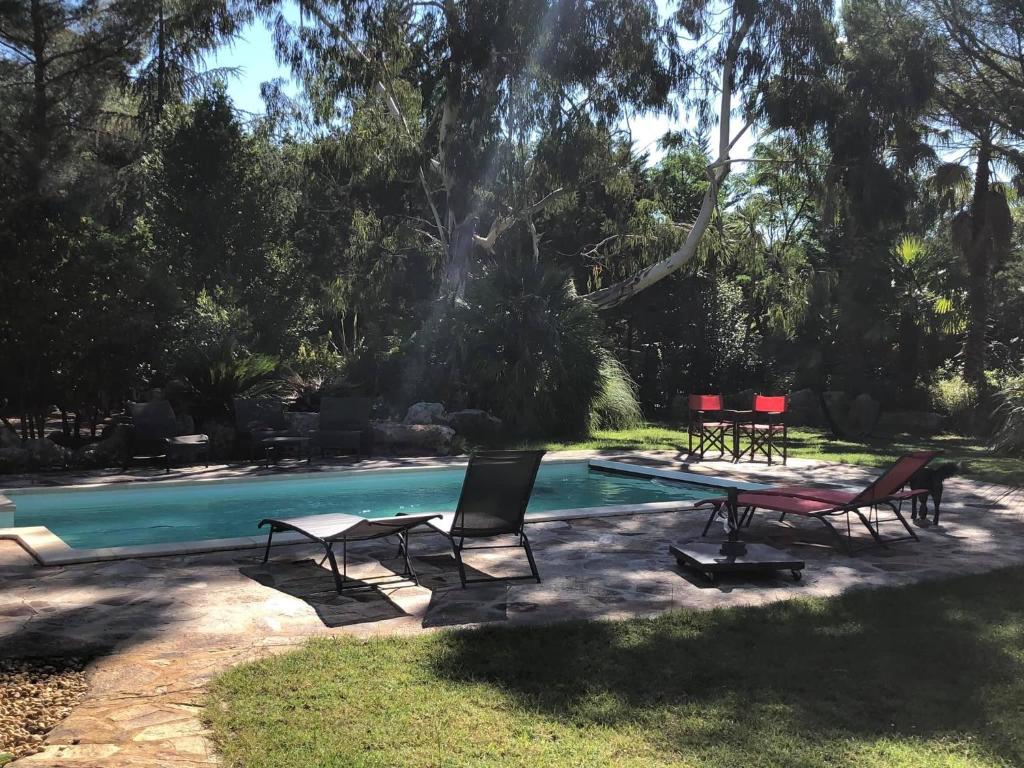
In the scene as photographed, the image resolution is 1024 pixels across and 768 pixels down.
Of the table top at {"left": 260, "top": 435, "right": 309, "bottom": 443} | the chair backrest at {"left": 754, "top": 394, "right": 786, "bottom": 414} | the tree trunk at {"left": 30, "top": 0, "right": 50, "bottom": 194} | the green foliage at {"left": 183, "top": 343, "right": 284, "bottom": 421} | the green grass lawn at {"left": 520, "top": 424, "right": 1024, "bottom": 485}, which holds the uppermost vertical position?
the tree trunk at {"left": 30, "top": 0, "right": 50, "bottom": 194}

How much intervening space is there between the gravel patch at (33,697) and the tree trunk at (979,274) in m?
18.2

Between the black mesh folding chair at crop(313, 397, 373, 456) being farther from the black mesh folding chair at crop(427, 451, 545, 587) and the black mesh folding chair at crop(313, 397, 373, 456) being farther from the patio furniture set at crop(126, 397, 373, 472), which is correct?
the black mesh folding chair at crop(427, 451, 545, 587)

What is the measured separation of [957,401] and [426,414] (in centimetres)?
1125

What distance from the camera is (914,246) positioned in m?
19.7

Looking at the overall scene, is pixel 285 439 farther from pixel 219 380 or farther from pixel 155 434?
pixel 219 380

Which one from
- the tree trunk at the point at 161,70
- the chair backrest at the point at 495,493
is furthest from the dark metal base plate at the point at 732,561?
the tree trunk at the point at 161,70

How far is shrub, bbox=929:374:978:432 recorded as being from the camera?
18.0 m

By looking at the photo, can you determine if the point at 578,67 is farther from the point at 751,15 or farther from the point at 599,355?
the point at 599,355

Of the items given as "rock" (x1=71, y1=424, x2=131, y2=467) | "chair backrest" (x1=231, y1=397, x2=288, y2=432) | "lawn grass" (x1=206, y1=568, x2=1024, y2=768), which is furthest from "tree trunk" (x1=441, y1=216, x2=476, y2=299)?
"lawn grass" (x1=206, y1=568, x2=1024, y2=768)

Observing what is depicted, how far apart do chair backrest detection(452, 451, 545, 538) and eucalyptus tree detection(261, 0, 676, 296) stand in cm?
1397

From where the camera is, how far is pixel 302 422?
46.1ft

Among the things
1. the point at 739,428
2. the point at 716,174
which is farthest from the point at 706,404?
the point at 716,174

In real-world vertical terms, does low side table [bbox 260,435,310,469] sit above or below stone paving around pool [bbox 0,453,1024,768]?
above

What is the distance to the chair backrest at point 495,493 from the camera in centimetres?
579
